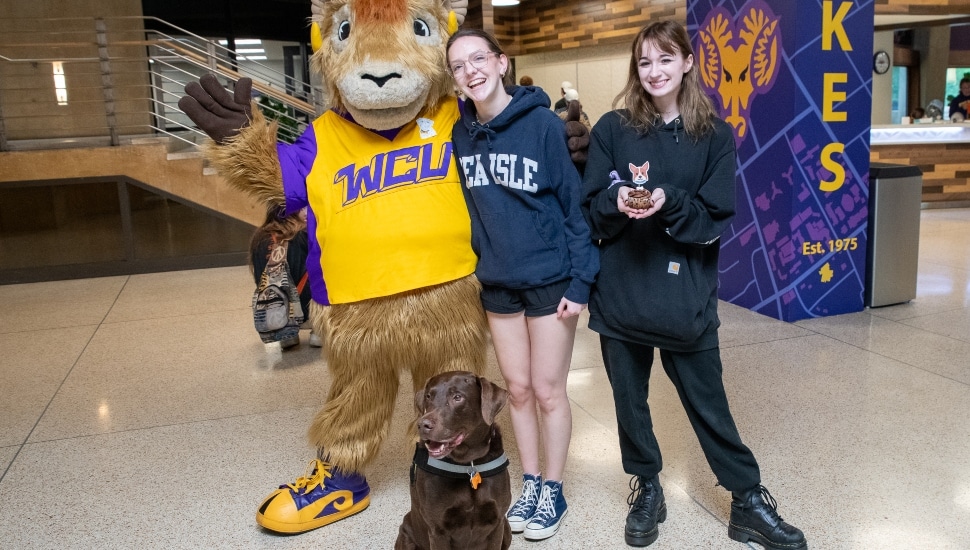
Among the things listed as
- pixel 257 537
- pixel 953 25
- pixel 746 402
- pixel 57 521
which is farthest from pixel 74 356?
pixel 953 25

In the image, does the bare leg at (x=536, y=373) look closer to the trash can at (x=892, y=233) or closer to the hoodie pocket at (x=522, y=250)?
the hoodie pocket at (x=522, y=250)

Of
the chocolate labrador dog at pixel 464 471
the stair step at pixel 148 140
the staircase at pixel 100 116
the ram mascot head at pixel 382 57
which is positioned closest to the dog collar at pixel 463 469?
the chocolate labrador dog at pixel 464 471

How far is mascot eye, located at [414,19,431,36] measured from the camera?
2162 millimetres

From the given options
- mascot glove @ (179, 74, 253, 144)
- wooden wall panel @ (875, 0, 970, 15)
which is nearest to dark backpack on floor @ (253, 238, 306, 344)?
mascot glove @ (179, 74, 253, 144)

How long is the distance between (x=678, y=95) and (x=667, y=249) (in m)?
0.40

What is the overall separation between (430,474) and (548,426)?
0.57 meters

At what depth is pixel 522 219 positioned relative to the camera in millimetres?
2057

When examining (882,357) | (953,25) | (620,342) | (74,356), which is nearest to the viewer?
(620,342)

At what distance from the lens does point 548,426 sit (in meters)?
2.25

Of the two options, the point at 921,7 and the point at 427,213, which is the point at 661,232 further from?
the point at 921,7

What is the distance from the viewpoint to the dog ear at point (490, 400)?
1.74 m

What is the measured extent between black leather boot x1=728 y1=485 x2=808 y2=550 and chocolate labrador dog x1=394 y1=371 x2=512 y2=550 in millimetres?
743

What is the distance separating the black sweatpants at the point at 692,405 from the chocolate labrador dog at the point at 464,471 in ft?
1.59

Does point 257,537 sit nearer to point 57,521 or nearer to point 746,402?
point 57,521
